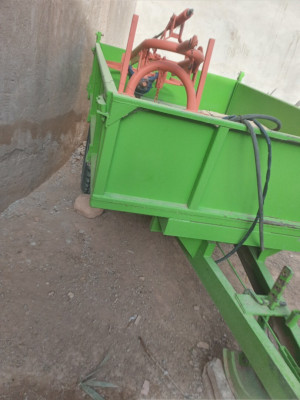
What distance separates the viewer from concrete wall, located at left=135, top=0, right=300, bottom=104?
21.6 feet

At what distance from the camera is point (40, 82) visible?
2852 mm

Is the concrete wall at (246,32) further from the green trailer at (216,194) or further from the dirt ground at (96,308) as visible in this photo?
the green trailer at (216,194)

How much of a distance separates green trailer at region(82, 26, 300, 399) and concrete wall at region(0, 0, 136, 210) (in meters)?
0.97

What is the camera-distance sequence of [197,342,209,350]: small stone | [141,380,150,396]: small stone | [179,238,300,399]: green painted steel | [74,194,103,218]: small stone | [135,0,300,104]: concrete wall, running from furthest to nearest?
1. [135,0,300,104]: concrete wall
2. [74,194,103,218]: small stone
3. [197,342,209,350]: small stone
4. [141,380,150,396]: small stone
5. [179,238,300,399]: green painted steel

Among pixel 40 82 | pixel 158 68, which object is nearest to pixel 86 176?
pixel 40 82

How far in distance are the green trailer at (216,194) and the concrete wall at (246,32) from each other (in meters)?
5.69

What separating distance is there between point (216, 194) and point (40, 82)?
2.14 meters

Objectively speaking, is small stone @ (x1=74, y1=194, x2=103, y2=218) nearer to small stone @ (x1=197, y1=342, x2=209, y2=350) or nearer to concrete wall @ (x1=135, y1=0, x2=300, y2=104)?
small stone @ (x1=197, y1=342, x2=209, y2=350)

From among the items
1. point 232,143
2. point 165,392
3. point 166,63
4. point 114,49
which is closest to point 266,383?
point 165,392

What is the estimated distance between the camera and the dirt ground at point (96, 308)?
1905mm

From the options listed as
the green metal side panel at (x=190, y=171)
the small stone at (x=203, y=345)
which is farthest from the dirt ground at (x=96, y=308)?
the green metal side panel at (x=190, y=171)

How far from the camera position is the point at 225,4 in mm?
6602

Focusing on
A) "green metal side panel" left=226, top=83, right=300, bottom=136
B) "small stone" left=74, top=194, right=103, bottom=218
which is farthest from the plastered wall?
"green metal side panel" left=226, top=83, right=300, bottom=136

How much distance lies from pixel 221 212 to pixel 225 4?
669cm
